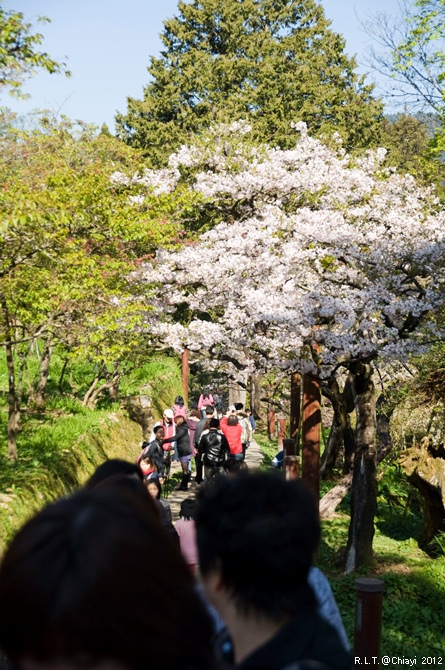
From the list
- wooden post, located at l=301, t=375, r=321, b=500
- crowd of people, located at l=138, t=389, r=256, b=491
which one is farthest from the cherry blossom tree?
crowd of people, located at l=138, t=389, r=256, b=491

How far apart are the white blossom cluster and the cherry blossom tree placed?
26 millimetres

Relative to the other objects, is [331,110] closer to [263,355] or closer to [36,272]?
[263,355]

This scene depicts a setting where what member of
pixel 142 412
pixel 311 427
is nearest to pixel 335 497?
pixel 311 427

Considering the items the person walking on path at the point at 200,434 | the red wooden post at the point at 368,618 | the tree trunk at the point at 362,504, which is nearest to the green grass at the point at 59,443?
the person walking on path at the point at 200,434

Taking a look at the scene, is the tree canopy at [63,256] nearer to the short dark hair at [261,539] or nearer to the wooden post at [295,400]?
the wooden post at [295,400]

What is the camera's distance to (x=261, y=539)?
1.92 metres

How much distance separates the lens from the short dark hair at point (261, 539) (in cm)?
189

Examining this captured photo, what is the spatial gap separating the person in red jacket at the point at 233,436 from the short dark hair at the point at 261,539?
11.4 meters

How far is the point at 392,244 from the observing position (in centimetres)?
1198

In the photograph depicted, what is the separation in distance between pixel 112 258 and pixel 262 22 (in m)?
27.3

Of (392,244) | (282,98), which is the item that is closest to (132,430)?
(392,244)

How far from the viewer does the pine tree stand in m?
33.7

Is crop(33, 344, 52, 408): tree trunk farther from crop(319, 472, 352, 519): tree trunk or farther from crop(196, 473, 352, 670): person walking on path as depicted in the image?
crop(196, 473, 352, 670): person walking on path

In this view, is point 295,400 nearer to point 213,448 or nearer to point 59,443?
point 213,448
